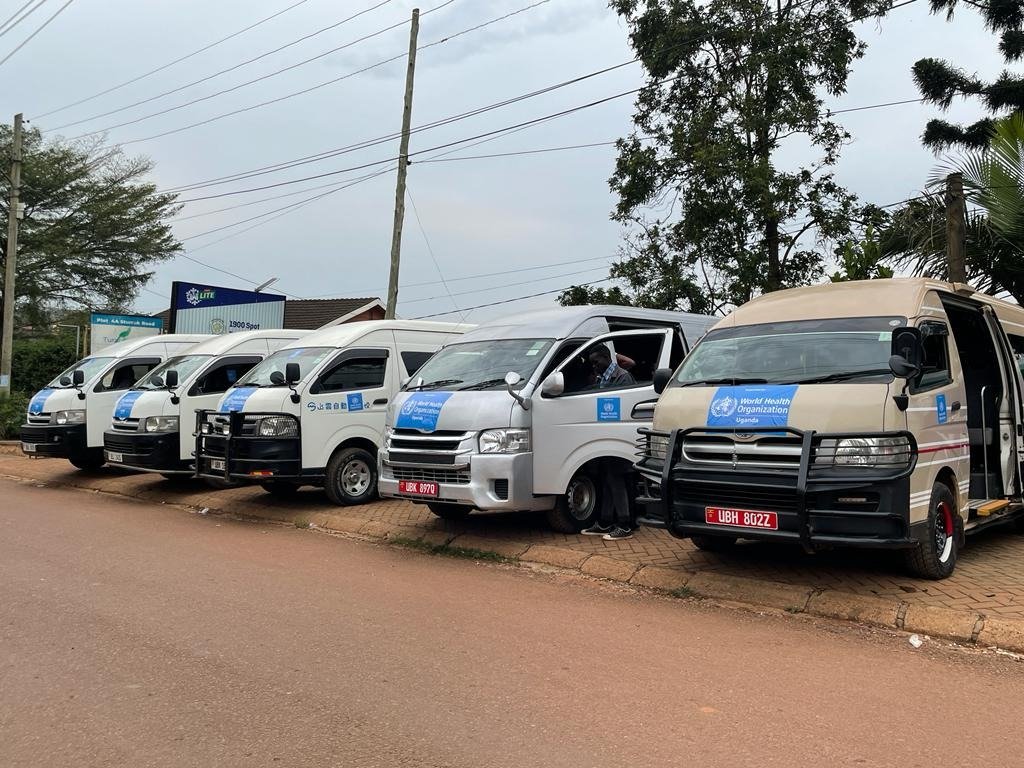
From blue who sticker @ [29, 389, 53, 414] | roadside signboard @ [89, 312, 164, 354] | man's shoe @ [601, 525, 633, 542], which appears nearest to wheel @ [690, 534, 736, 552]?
man's shoe @ [601, 525, 633, 542]

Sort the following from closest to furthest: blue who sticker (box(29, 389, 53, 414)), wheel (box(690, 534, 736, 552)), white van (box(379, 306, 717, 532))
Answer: wheel (box(690, 534, 736, 552)) → white van (box(379, 306, 717, 532)) → blue who sticker (box(29, 389, 53, 414))

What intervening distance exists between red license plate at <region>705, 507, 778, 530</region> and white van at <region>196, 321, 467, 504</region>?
5.90m

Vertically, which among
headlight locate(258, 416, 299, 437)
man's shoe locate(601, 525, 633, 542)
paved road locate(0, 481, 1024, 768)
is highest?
headlight locate(258, 416, 299, 437)

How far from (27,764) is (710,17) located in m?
18.3

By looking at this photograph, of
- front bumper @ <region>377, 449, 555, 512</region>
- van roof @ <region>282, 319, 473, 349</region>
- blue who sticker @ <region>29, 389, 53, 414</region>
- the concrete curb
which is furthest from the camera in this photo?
blue who sticker @ <region>29, 389, 53, 414</region>

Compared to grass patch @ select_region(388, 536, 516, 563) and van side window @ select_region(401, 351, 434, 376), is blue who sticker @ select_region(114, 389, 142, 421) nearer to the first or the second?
van side window @ select_region(401, 351, 434, 376)

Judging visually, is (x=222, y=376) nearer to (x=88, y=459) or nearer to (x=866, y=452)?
(x=88, y=459)

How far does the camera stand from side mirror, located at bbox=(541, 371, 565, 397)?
834 centimetres

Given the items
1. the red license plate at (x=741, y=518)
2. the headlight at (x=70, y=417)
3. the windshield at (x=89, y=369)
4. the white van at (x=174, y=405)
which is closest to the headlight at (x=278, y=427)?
the white van at (x=174, y=405)

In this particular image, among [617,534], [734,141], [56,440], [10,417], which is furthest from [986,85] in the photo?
[10,417]

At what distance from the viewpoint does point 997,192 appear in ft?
37.8

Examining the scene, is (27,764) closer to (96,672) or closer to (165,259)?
(96,672)

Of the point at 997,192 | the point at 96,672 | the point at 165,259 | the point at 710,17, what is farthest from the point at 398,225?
the point at 165,259

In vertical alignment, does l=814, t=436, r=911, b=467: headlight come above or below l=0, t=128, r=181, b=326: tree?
below
